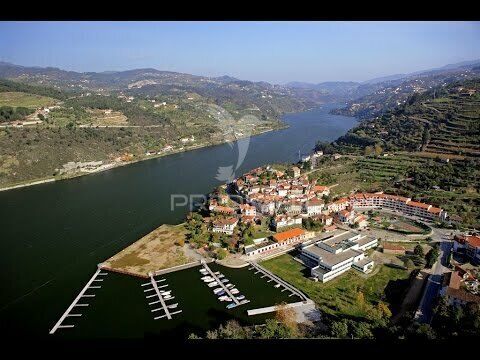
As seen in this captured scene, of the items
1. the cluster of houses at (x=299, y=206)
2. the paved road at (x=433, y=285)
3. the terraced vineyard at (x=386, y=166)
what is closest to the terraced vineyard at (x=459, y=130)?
the terraced vineyard at (x=386, y=166)

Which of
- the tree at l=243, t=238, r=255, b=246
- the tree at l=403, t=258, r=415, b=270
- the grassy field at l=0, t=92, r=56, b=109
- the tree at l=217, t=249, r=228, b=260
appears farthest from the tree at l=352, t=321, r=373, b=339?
the grassy field at l=0, t=92, r=56, b=109

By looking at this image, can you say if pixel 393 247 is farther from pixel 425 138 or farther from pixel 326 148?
pixel 326 148

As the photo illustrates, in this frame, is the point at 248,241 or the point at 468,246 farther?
the point at 248,241

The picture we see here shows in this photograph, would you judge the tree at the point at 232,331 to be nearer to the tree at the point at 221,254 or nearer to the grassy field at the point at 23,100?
the tree at the point at 221,254

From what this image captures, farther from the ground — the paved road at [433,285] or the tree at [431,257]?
the tree at [431,257]

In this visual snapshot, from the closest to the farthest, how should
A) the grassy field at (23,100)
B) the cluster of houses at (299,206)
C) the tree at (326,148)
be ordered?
the cluster of houses at (299,206)
the tree at (326,148)
the grassy field at (23,100)

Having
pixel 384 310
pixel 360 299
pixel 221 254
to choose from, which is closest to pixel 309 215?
pixel 221 254
